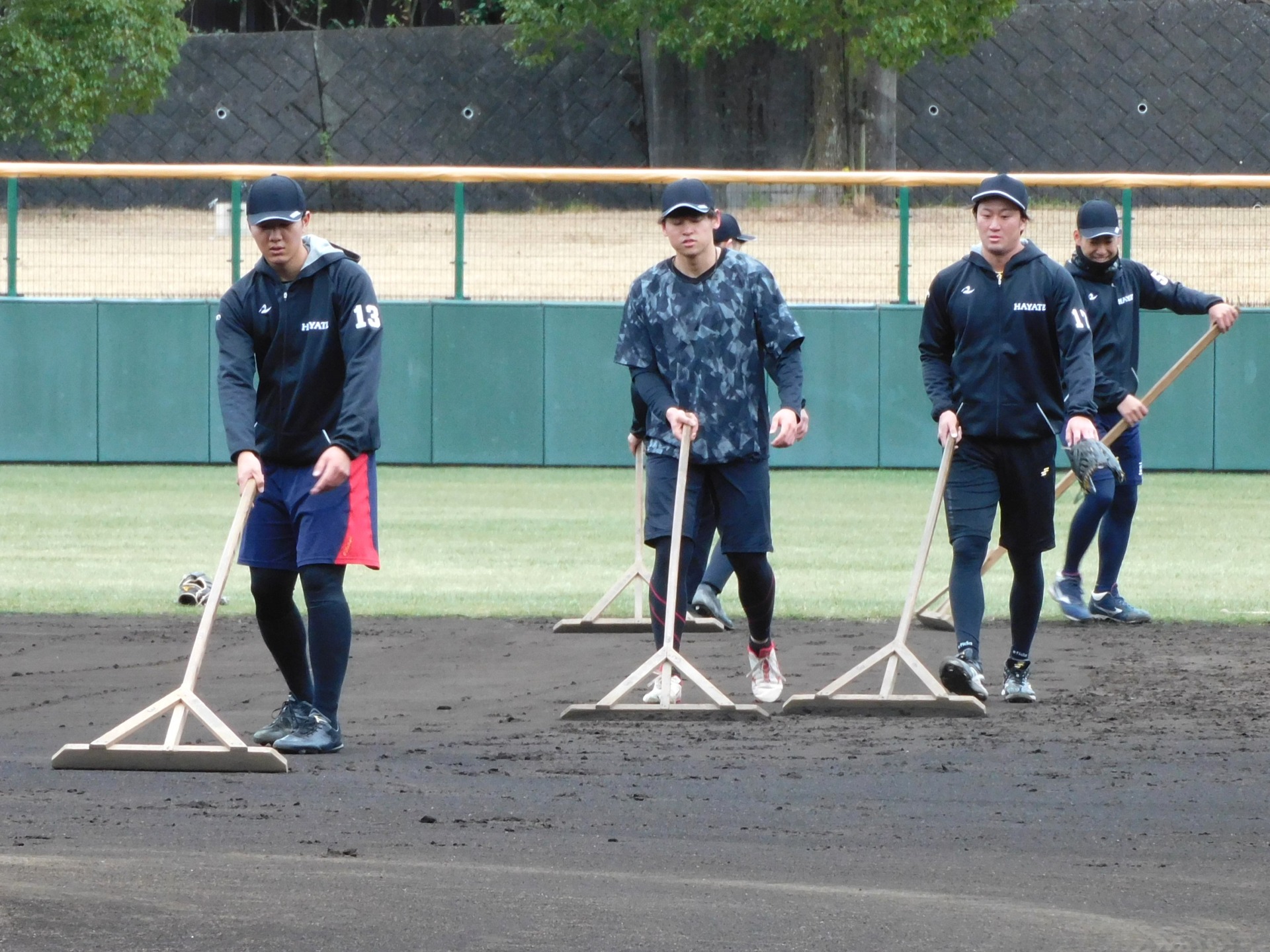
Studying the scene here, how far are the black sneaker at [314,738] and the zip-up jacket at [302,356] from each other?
0.85 metres

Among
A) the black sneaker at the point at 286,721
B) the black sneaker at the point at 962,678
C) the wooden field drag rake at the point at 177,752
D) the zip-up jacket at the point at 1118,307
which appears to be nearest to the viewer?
the wooden field drag rake at the point at 177,752

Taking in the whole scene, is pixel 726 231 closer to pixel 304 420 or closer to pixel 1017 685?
pixel 1017 685

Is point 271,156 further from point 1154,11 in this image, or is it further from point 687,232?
point 687,232

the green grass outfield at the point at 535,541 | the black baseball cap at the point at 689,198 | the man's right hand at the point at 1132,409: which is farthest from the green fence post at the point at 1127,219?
the black baseball cap at the point at 689,198

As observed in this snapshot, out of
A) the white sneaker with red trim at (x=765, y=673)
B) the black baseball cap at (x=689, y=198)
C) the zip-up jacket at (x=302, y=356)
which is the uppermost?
the black baseball cap at (x=689, y=198)

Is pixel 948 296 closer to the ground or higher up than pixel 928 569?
higher up

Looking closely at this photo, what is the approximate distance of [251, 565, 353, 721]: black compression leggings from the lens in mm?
6781

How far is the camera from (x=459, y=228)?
1762 cm

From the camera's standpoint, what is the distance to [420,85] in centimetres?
Result: 3806

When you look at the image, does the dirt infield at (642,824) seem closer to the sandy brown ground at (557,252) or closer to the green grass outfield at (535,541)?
the green grass outfield at (535,541)

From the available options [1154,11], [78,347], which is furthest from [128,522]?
[1154,11]

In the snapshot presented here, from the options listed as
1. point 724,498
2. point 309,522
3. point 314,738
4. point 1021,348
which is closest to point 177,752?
point 314,738

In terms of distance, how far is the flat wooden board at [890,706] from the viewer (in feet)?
24.7

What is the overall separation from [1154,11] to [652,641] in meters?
31.0
